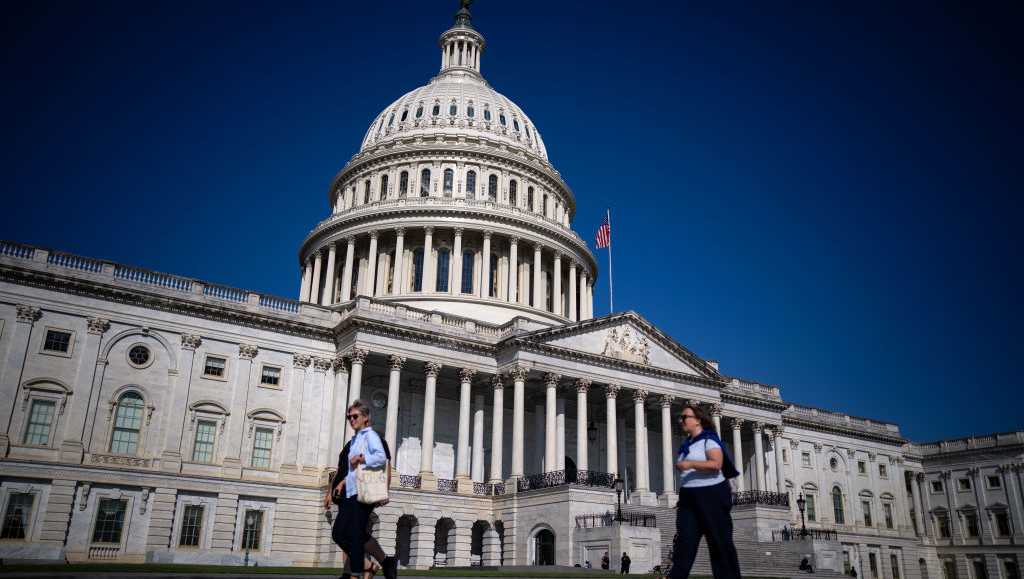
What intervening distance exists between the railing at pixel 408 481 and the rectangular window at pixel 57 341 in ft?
62.1

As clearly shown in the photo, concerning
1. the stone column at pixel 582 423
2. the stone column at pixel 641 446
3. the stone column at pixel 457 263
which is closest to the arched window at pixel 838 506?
the stone column at pixel 641 446

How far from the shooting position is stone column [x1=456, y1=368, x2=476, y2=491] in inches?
1908

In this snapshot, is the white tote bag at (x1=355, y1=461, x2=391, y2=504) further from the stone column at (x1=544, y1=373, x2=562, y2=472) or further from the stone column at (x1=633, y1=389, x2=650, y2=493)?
the stone column at (x1=633, y1=389, x2=650, y2=493)

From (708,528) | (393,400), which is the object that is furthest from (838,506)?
(708,528)

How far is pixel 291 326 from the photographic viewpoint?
160ft

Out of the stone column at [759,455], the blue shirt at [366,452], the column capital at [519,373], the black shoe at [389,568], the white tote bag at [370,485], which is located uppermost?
the column capital at [519,373]

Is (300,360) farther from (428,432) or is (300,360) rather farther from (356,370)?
(428,432)

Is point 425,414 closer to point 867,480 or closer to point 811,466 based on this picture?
point 811,466

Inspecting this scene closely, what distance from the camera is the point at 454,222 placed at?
6669cm

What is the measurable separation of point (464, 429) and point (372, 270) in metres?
21.8

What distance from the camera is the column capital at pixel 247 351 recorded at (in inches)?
1849

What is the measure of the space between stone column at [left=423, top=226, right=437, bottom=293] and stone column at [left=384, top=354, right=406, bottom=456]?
16521mm

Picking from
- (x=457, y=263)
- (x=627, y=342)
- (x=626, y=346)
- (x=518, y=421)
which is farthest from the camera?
(x=457, y=263)

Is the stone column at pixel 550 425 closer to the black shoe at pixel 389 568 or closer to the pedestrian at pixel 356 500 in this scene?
the black shoe at pixel 389 568
